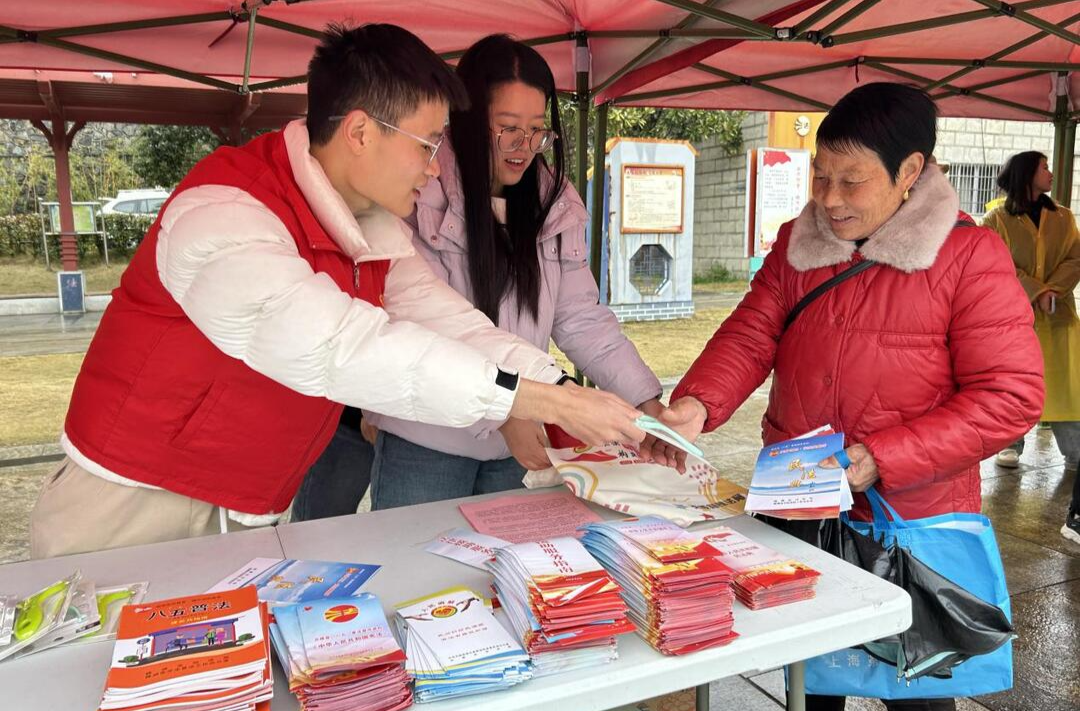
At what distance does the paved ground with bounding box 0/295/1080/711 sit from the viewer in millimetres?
2459

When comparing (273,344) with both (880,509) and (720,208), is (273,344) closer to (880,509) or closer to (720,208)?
(880,509)

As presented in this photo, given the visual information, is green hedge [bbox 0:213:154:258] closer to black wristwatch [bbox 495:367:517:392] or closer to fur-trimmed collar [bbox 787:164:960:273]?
fur-trimmed collar [bbox 787:164:960:273]

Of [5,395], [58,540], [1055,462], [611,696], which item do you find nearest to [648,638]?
[611,696]

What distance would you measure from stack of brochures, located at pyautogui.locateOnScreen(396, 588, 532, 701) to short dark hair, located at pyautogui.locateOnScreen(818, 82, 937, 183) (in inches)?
45.4

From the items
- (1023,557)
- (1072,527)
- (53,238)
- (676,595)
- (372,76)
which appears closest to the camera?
(676,595)

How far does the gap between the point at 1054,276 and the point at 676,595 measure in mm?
4429

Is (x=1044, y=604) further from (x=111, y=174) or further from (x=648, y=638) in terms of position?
(x=111, y=174)

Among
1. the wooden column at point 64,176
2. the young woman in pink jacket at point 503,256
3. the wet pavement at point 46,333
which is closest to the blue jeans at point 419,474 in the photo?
the young woman in pink jacket at point 503,256

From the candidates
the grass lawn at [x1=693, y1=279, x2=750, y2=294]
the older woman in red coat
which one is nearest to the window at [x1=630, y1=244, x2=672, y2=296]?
the grass lawn at [x1=693, y1=279, x2=750, y2=294]

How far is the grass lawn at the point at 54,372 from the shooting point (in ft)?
20.3

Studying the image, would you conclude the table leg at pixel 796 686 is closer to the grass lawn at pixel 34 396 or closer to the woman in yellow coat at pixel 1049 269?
the woman in yellow coat at pixel 1049 269

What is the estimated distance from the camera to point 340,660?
0.94 m

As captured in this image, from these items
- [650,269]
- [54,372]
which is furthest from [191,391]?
[650,269]

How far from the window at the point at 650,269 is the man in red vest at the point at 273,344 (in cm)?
1002
